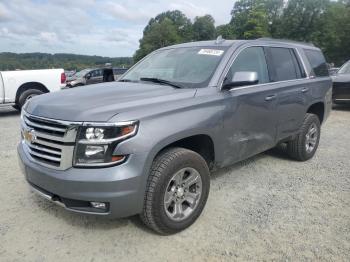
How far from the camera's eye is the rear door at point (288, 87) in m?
4.54

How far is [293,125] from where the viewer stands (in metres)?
4.91

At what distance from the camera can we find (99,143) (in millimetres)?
2699

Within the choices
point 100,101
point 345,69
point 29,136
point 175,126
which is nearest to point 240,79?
point 175,126

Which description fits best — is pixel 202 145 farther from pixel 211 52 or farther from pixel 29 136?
pixel 29 136

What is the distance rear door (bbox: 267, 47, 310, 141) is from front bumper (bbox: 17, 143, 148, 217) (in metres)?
2.45

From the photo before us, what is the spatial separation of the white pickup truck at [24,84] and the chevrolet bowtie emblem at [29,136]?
23.2 feet

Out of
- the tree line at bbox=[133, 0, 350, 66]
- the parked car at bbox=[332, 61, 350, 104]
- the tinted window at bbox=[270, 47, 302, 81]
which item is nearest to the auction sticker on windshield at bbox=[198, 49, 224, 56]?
the tinted window at bbox=[270, 47, 302, 81]

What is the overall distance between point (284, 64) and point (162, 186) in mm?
2841

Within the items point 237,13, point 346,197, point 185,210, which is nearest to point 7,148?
point 185,210

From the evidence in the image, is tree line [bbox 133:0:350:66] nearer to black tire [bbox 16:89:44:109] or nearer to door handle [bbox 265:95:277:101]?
black tire [bbox 16:89:44:109]

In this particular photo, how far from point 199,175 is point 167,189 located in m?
0.40

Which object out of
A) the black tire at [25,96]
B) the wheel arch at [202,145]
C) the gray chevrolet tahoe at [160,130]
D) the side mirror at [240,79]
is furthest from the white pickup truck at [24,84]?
the side mirror at [240,79]

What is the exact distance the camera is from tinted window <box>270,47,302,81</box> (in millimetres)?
4605

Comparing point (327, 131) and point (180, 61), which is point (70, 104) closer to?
point (180, 61)
